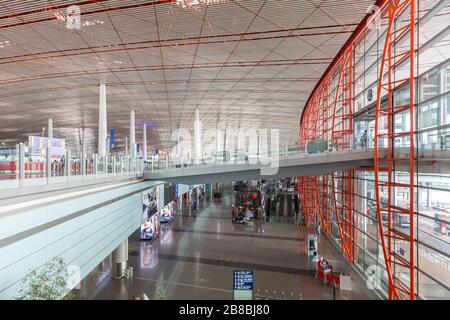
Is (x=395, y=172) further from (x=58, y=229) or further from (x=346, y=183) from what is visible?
(x=58, y=229)

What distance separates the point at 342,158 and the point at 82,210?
1035 centimetres

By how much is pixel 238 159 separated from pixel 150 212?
702 centimetres

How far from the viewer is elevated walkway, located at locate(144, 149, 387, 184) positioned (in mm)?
12545

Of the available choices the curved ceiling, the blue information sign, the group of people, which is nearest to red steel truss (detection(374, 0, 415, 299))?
the curved ceiling

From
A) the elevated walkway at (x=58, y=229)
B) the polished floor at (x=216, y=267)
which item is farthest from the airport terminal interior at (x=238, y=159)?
the polished floor at (x=216, y=267)

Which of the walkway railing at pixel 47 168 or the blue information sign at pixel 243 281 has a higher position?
the walkway railing at pixel 47 168

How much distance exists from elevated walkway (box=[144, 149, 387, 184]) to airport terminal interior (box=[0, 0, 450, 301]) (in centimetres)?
7

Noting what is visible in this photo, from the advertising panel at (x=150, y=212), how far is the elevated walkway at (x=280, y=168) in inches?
52.4

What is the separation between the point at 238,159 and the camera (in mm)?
14969

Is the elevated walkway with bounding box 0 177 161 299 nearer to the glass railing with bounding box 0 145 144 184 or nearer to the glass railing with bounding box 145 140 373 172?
the glass railing with bounding box 0 145 144 184

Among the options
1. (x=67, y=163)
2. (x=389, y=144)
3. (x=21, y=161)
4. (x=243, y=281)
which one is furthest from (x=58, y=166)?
(x=389, y=144)

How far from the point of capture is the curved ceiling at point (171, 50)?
457 inches

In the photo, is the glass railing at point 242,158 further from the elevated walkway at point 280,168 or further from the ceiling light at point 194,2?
the ceiling light at point 194,2
